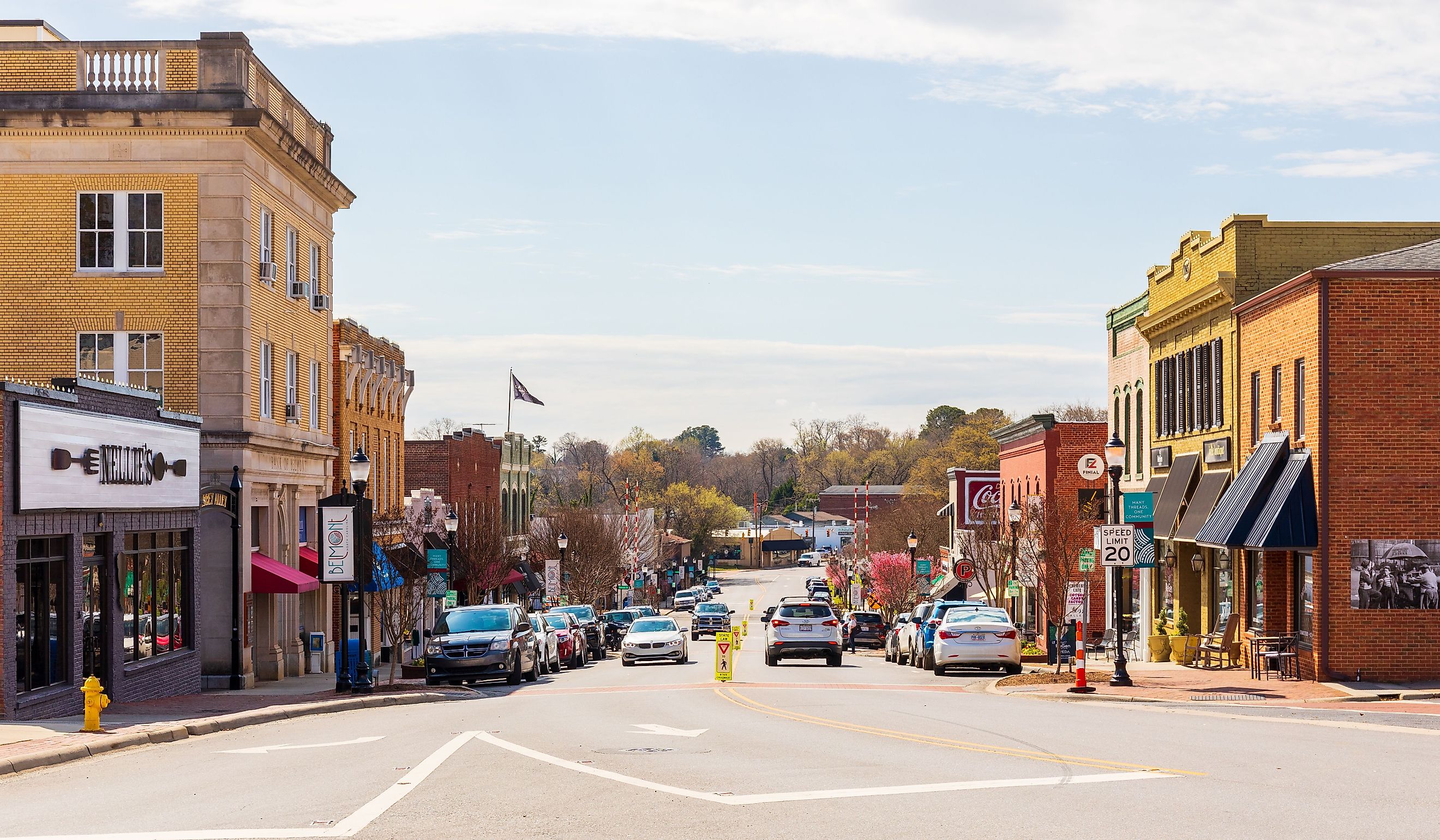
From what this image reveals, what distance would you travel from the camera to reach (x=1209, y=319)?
108 feet

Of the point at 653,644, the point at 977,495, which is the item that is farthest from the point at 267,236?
the point at 977,495

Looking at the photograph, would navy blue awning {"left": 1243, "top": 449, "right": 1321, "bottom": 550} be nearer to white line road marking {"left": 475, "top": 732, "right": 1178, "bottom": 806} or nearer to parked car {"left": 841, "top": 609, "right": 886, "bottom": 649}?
white line road marking {"left": 475, "top": 732, "right": 1178, "bottom": 806}

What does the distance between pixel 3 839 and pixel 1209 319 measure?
90.7ft

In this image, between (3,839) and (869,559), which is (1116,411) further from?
(869,559)

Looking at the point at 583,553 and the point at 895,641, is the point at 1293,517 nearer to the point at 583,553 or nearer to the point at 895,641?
the point at 895,641

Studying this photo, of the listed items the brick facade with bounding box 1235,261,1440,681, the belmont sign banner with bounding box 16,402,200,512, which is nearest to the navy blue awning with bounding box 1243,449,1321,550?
the brick facade with bounding box 1235,261,1440,681

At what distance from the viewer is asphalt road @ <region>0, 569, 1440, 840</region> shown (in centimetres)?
1090

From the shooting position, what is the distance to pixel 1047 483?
54.8 meters

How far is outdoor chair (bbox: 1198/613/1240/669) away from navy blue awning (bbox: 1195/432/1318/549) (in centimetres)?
213

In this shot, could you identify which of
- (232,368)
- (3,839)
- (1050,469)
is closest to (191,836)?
(3,839)

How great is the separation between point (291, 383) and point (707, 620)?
113 feet

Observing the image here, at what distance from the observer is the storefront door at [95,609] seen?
2319cm

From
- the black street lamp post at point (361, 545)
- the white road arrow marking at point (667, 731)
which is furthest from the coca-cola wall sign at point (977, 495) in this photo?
the white road arrow marking at point (667, 731)

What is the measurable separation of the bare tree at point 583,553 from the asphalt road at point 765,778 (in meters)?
49.1
